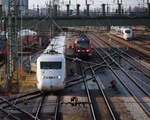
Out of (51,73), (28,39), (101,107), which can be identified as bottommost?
(101,107)

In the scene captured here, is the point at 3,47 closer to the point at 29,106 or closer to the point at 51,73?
the point at 51,73

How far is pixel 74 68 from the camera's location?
3131 cm

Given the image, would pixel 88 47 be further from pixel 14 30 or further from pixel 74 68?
pixel 14 30

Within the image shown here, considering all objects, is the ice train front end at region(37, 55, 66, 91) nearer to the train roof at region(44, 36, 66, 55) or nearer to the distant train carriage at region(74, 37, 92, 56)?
the train roof at region(44, 36, 66, 55)

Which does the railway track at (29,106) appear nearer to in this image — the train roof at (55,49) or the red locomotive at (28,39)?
the train roof at (55,49)

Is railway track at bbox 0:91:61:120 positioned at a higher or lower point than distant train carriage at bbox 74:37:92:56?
lower

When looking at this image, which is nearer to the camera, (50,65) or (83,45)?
(50,65)

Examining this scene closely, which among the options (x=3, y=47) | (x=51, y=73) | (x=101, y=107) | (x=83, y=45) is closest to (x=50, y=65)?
(x=51, y=73)

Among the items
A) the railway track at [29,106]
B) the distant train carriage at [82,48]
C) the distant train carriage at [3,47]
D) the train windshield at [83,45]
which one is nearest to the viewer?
the railway track at [29,106]

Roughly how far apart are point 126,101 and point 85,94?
284 centimetres

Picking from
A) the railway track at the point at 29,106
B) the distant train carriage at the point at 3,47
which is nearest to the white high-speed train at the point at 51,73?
the railway track at the point at 29,106

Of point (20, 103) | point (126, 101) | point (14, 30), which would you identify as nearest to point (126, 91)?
point (126, 101)

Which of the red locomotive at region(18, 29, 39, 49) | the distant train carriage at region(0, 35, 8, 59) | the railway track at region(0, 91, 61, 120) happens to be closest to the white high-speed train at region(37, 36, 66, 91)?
the railway track at region(0, 91, 61, 120)

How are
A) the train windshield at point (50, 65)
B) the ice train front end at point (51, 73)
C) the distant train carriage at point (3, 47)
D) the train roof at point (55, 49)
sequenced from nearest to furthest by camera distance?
the ice train front end at point (51, 73) → the train windshield at point (50, 65) → the train roof at point (55, 49) → the distant train carriage at point (3, 47)
